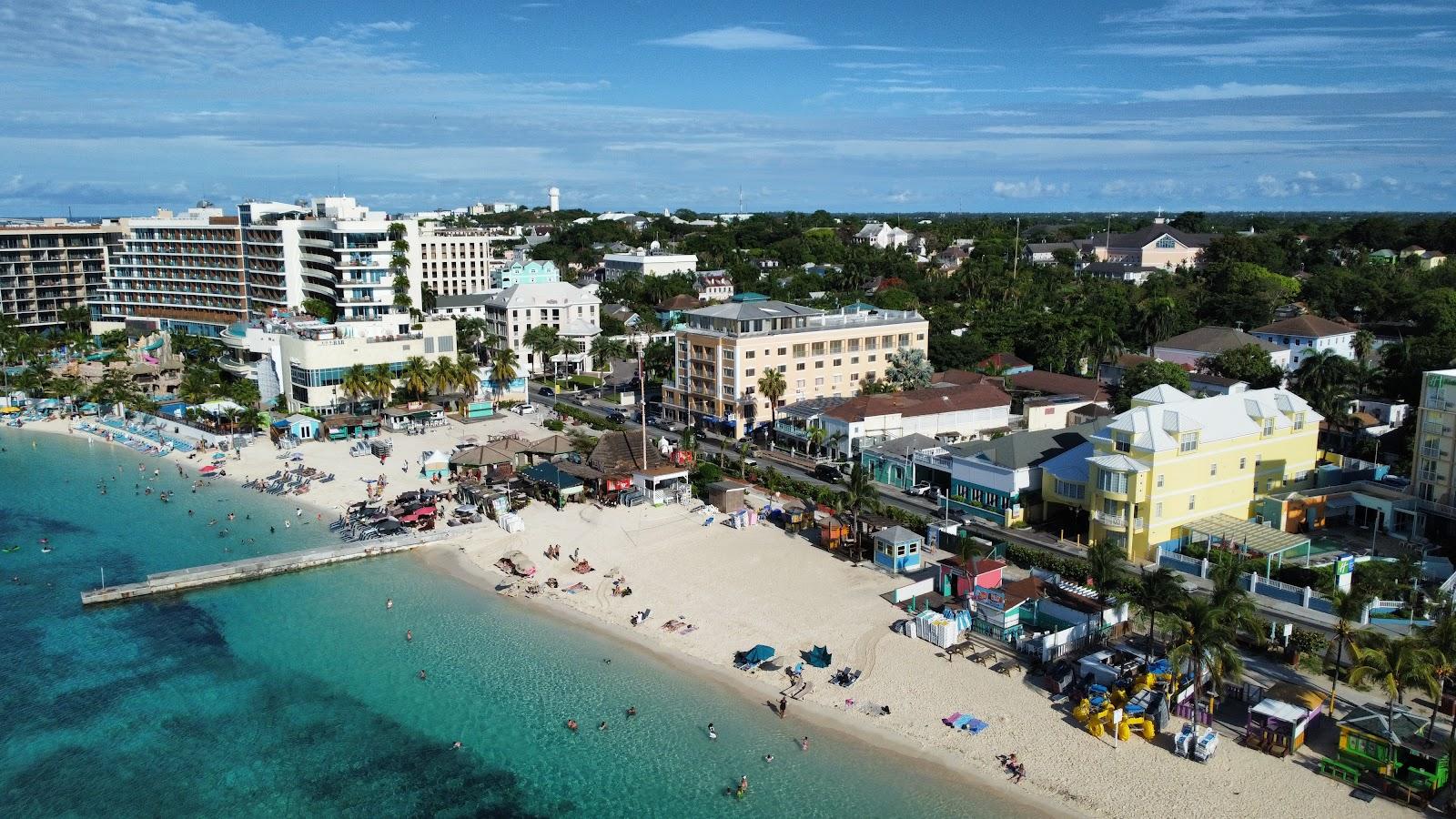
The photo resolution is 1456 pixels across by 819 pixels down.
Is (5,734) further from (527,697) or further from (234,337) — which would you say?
(234,337)

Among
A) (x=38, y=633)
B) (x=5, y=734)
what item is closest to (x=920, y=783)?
(x=5, y=734)

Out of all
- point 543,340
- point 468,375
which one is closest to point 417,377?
point 468,375

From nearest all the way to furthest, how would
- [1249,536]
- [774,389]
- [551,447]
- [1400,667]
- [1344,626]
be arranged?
[1400,667], [1344,626], [1249,536], [551,447], [774,389]

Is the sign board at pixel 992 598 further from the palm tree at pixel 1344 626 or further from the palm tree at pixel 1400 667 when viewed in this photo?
the palm tree at pixel 1400 667

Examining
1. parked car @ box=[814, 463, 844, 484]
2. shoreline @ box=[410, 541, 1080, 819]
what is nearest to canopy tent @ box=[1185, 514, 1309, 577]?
shoreline @ box=[410, 541, 1080, 819]

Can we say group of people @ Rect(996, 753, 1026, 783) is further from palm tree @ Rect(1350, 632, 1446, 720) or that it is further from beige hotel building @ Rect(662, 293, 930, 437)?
beige hotel building @ Rect(662, 293, 930, 437)

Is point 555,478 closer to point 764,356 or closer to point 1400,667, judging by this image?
point 764,356

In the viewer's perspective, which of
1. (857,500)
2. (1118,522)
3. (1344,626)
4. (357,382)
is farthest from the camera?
(357,382)
